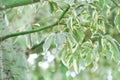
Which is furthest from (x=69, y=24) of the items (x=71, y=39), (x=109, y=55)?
(x=109, y=55)

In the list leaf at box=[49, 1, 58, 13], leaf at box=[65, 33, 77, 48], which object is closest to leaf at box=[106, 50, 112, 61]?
leaf at box=[65, 33, 77, 48]

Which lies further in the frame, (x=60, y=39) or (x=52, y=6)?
(x=52, y=6)

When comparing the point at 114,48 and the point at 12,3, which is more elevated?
the point at 12,3

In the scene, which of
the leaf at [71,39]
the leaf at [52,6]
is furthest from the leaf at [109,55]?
the leaf at [52,6]

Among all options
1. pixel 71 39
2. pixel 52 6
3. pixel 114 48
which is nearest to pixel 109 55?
pixel 114 48

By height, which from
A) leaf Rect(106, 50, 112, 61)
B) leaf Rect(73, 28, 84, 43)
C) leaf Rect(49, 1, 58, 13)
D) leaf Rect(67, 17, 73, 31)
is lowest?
leaf Rect(106, 50, 112, 61)

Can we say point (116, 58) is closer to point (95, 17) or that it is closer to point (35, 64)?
point (95, 17)

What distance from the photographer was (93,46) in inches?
56.2

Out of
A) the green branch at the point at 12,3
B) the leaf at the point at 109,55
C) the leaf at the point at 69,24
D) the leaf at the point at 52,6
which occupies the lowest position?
the leaf at the point at 109,55

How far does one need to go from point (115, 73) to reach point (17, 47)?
1.95m

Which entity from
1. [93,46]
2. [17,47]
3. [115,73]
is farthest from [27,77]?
[115,73]

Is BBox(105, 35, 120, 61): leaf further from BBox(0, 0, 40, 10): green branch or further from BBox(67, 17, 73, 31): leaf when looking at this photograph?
BBox(0, 0, 40, 10): green branch

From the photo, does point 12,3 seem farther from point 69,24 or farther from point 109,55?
point 109,55

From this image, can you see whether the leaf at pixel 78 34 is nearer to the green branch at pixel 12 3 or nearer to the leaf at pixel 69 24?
the leaf at pixel 69 24
